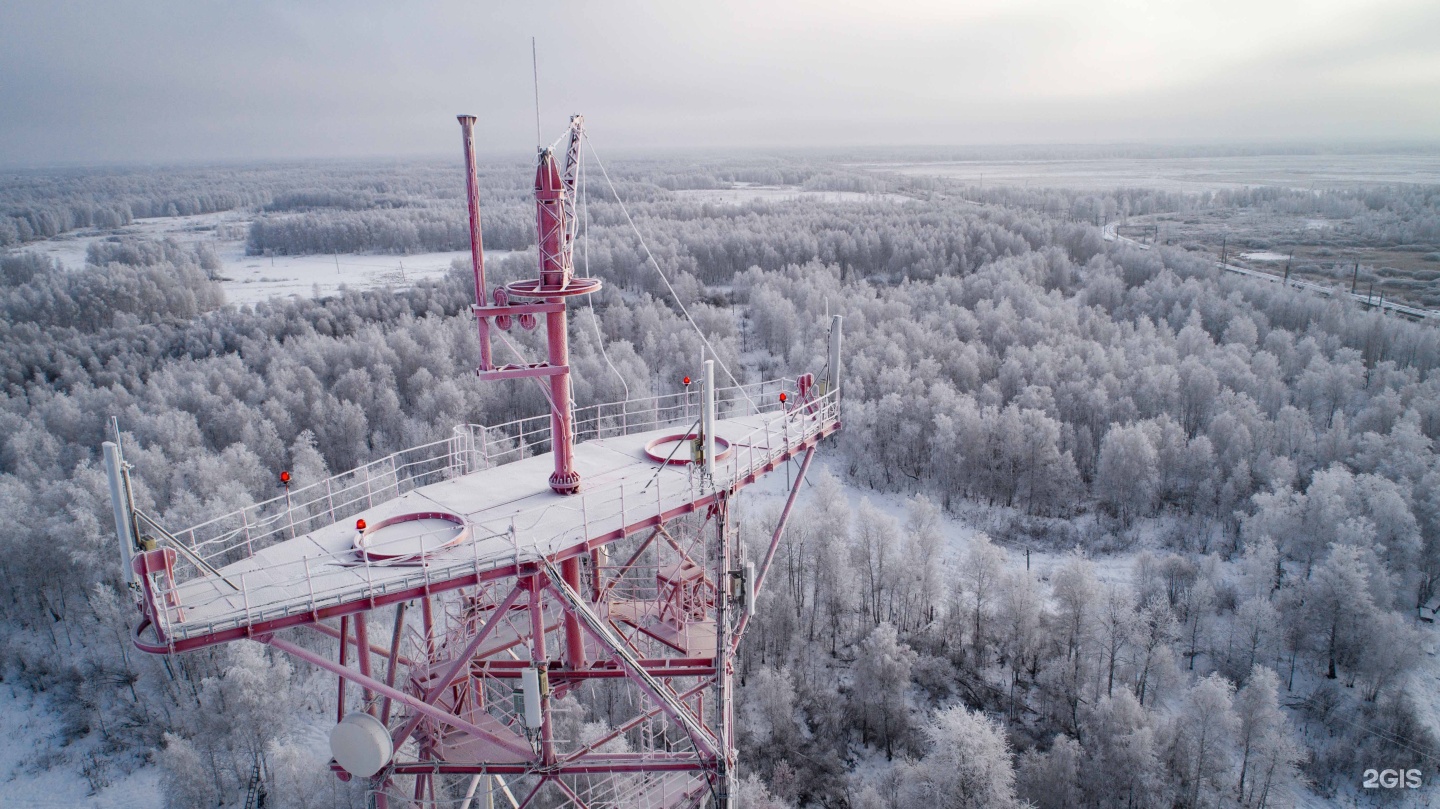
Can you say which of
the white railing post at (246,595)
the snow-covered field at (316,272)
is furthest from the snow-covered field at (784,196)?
the white railing post at (246,595)

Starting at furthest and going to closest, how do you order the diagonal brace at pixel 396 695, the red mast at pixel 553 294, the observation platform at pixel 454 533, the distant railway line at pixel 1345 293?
the distant railway line at pixel 1345 293
the red mast at pixel 553 294
the diagonal brace at pixel 396 695
the observation platform at pixel 454 533

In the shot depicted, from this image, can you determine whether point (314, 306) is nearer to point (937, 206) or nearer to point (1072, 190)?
point (937, 206)

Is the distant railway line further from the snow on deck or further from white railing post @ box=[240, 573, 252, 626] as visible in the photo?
white railing post @ box=[240, 573, 252, 626]

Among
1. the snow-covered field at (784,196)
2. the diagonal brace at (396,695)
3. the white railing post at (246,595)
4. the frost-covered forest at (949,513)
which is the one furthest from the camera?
the snow-covered field at (784,196)

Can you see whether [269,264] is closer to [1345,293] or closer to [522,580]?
[522,580]

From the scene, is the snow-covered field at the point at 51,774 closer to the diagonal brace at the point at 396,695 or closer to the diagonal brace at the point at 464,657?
the diagonal brace at the point at 464,657

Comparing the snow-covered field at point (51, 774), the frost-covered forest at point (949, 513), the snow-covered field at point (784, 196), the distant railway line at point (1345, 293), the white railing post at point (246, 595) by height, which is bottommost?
the snow-covered field at point (51, 774)
